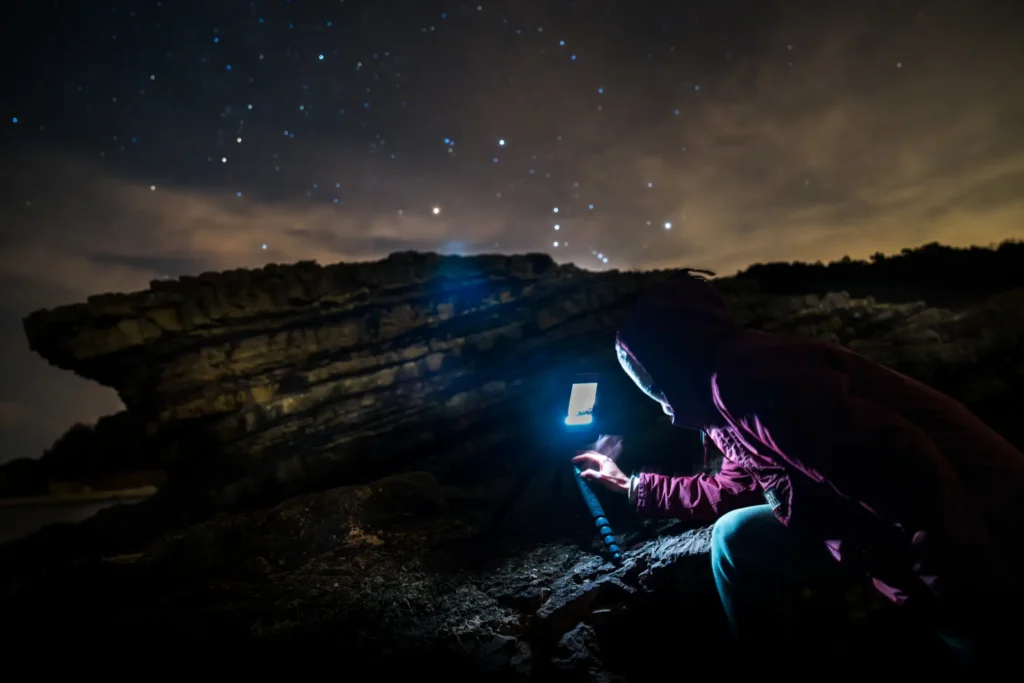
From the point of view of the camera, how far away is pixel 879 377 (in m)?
1.74

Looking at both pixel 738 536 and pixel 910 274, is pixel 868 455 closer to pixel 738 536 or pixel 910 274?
pixel 738 536

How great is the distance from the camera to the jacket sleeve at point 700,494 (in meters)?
2.79

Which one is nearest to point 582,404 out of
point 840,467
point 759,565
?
point 759,565

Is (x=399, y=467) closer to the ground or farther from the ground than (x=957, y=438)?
closer to the ground

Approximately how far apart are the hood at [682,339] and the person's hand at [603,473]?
4.41 ft

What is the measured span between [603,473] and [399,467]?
3.98m

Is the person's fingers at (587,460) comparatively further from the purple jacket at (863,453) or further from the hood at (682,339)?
the purple jacket at (863,453)

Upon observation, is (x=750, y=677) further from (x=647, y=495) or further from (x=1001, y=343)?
(x=1001, y=343)

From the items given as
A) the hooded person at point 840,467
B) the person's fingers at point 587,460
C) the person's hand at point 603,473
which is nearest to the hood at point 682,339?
the hooded person at point 840,467

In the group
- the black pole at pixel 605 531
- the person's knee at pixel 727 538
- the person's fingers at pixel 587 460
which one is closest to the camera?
the person's knee at pixel 727 538

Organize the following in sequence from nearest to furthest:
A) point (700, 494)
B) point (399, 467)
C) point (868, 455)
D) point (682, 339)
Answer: point (868, 455)
point (682, 339)
point (700, 494)
point (399, 467)

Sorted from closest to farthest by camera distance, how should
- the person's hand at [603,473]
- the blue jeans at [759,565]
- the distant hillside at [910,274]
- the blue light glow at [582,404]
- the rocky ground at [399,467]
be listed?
the blue jeans at [759,565] < the rocky ground at [399,467] < the person's hand at [603,473] < the blue light glow at [582,404] < the distant hillside at [910,274]

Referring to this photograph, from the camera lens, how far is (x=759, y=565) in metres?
2.23

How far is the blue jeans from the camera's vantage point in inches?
85.7
